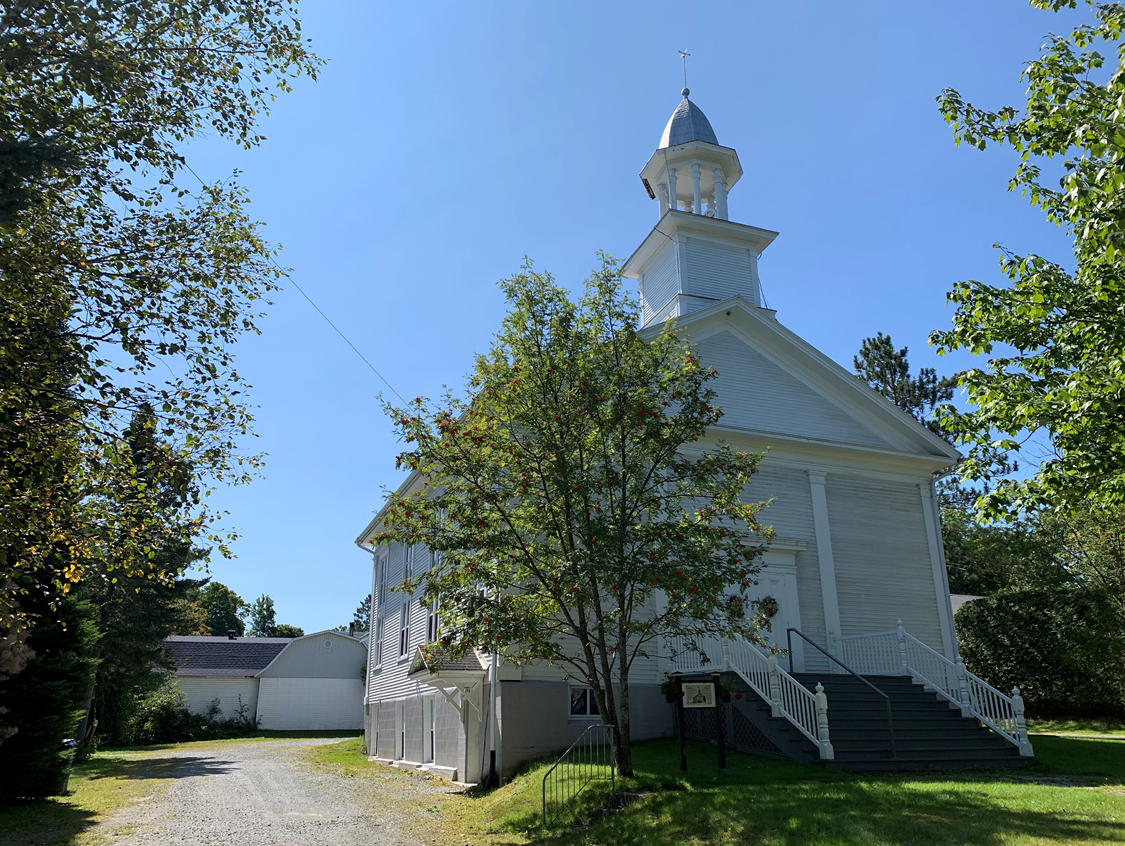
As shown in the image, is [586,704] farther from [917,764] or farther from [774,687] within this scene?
[917,764]

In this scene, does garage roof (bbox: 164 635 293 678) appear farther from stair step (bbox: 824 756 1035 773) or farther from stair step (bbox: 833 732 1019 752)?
stair step (bbox: 824 756 1035 773)

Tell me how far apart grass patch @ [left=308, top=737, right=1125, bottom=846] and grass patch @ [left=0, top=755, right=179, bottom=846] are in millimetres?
4931

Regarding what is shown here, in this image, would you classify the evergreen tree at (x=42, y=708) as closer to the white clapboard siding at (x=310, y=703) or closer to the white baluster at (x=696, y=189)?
the white baluster at (x=696, y=189)

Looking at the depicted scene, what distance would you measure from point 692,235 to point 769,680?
1213cm

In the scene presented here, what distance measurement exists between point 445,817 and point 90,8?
38.2ft

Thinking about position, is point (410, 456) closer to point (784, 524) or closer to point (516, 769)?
point (516, 769)

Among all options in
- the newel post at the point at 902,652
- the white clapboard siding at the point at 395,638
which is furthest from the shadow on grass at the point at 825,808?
the white clapboard siding at the point at 395,638

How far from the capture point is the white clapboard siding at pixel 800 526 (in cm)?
1817

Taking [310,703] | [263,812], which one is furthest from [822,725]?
[310,703]

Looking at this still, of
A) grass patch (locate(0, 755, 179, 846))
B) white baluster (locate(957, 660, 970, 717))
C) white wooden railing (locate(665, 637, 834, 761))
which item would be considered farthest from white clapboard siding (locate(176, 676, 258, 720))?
white baluster (locate(957, 660, 970, 717))

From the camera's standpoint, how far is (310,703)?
44.7m

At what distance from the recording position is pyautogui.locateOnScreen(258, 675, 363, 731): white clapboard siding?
1740 inches

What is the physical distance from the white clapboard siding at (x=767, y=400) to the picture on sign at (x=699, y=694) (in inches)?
317

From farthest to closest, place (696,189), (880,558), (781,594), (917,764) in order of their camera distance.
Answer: (696,189), (880,558), (781,594), (917,764)
